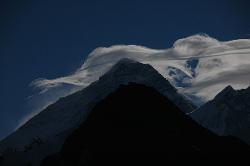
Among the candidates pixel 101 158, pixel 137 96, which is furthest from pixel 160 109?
pixel 101 158

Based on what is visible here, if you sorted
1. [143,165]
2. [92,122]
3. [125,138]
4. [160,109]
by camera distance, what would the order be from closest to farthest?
[143,165], [125,138], [92,122], [160,109]

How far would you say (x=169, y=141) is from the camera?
76188mm

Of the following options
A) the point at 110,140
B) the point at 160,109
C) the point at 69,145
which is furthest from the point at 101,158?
the point at 160,109

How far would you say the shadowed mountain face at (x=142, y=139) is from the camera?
238ft

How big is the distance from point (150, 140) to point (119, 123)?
17.0 ft

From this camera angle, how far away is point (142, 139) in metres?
75.5

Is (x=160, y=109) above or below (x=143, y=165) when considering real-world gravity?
above

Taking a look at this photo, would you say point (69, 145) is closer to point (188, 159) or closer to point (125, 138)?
point (125, 138)

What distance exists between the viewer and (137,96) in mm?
87750

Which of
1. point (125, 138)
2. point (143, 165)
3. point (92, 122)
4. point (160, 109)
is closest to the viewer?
point (143, 165)

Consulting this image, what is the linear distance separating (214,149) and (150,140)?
9.84 m

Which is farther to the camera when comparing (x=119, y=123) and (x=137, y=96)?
(x=137, y=96)

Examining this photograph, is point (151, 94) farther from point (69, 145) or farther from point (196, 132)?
point (69, 145)

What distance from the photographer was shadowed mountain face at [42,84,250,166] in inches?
2859
